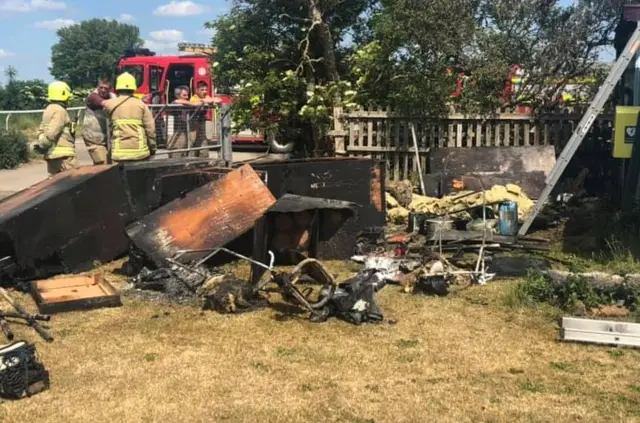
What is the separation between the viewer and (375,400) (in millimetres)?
4125

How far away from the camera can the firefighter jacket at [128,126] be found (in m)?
8.63

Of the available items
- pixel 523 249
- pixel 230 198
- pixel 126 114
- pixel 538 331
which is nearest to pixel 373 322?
pixel 538 331

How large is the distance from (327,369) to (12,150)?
1527 centimetres

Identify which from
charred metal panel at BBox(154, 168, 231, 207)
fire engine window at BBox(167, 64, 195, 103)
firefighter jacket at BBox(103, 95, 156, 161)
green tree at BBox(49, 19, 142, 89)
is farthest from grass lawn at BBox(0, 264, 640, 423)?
green tree at BBox(49, 19, 142, 89)

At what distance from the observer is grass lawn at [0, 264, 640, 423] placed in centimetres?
398

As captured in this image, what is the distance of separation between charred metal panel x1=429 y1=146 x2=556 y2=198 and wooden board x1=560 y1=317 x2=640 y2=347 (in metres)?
5.08

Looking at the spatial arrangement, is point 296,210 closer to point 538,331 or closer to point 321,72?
point 538,331

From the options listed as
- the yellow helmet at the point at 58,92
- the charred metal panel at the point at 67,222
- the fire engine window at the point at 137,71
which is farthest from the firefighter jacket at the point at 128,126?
the fire engine window at the point at 137,71

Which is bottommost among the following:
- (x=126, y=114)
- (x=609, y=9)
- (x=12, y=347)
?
(x=12, y=347)

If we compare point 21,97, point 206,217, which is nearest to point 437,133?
point 206,217

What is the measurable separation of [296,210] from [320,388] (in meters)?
2.93

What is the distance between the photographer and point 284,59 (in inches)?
519

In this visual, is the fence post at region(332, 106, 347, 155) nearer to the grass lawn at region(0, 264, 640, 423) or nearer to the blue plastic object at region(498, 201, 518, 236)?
the blue plastic object at region(498, 201, 518, 236)

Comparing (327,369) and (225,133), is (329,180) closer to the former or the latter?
(327,369)
